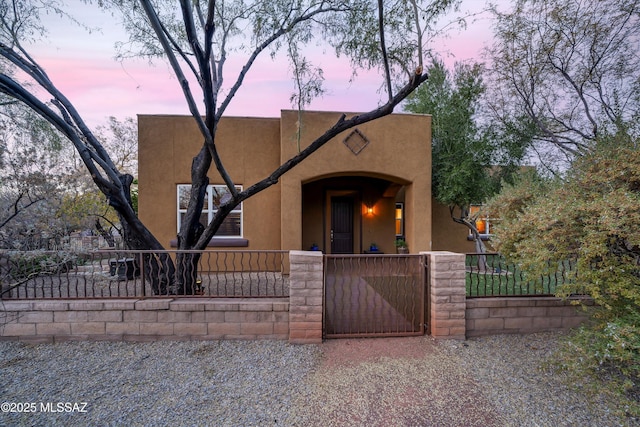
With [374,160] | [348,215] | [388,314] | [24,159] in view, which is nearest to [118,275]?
[388,314]

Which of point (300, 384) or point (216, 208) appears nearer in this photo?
point (300, 384)

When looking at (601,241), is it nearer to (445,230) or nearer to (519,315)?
(519,315)

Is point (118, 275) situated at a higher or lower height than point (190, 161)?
lower

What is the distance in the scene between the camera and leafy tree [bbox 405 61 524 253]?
830 centimetres

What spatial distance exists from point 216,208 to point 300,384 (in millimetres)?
6252

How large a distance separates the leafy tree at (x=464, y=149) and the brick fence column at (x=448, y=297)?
4.90 meters

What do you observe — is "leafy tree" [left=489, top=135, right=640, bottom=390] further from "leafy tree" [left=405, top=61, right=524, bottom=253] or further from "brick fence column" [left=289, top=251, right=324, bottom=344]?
"leafy tree" [left=405, top=61, right=524, bottom=253]

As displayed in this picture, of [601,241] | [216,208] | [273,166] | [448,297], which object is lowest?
[448,297]

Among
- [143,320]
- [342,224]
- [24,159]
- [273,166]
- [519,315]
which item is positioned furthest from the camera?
[342,224]

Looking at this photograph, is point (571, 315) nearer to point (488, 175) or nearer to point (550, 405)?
point (550, 405)

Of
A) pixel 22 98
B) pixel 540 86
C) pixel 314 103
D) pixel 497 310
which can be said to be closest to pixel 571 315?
pixel 497 310

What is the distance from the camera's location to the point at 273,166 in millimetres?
8438

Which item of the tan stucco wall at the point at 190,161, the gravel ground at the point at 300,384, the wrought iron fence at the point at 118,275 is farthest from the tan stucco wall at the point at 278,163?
the gravel ground at the point at 300,384

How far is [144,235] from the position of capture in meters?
4.98
